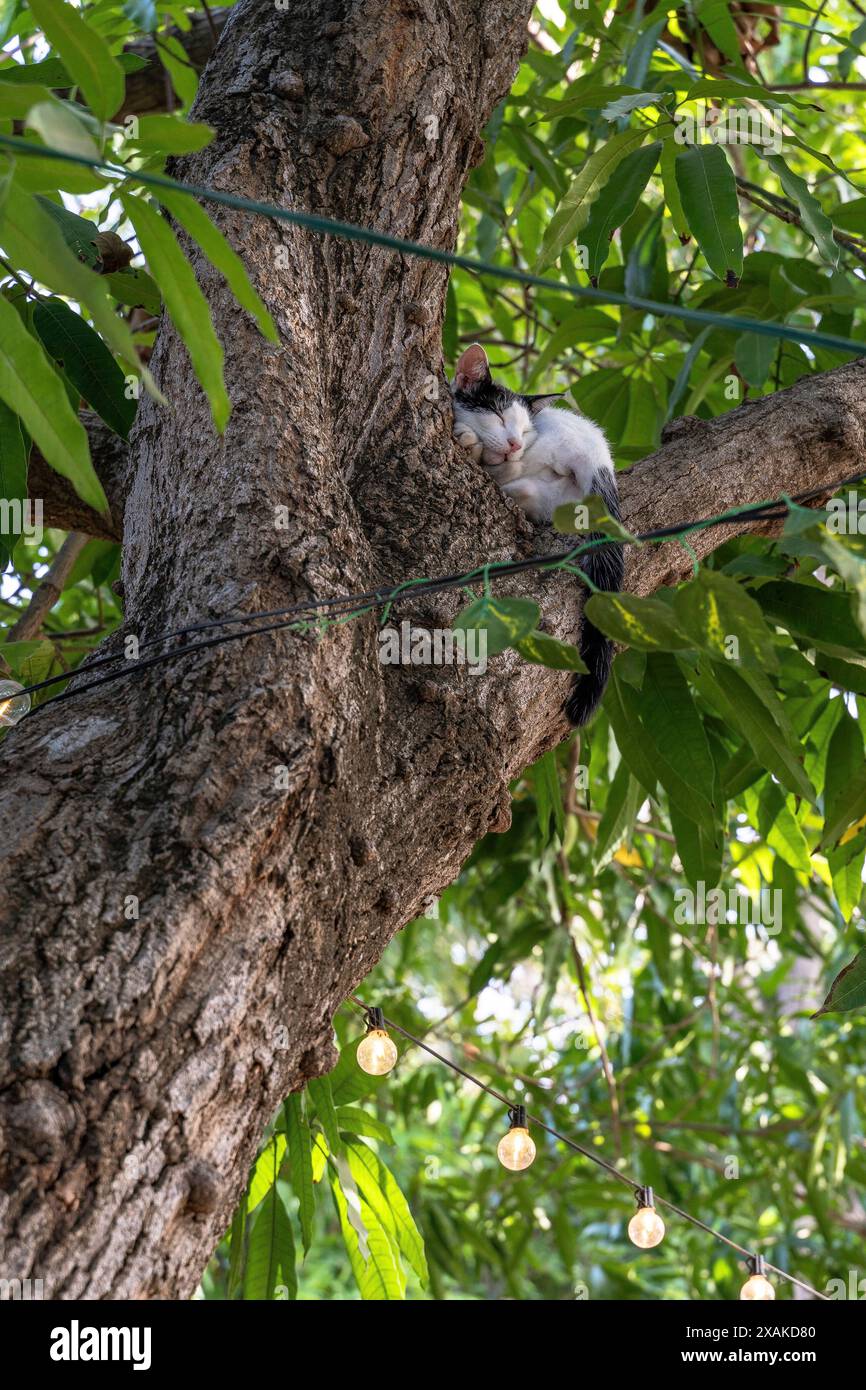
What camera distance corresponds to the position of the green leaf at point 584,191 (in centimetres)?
171

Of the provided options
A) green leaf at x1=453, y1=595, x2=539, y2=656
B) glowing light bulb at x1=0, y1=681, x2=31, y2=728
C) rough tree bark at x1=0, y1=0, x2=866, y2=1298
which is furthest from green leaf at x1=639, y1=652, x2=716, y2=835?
glowing light bulb at x1=0, y1=681, x2=31, y2=728

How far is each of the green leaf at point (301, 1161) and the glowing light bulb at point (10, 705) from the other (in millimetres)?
682

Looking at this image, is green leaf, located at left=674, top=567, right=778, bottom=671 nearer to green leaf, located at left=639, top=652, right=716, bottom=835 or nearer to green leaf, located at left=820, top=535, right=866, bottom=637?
green leaf, located at left=820, top=535, right=866, bottom=637

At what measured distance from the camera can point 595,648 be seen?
1502 mm

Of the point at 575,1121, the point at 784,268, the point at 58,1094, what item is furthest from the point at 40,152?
the point at 575,1121

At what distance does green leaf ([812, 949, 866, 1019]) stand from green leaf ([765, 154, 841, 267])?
3.19 ft

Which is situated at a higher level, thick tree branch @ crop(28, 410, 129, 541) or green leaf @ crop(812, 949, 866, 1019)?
thick tree branch @ crop(28, 410, 129, 541)

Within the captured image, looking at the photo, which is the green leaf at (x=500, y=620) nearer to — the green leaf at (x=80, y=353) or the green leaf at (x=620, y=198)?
the green leaf at (x=80, y=353)

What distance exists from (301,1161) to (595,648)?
83cm

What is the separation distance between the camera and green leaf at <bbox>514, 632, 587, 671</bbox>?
1.04 m

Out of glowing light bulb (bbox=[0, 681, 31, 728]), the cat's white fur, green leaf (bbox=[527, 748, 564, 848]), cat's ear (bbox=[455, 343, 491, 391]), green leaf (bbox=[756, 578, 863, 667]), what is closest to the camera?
glowing light bulb (bbox=[0, 681, 31, 728])

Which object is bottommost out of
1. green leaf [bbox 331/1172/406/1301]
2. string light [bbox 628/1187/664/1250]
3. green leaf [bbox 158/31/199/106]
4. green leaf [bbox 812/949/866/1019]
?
green leaf [bbox 331/1172/406/1301]

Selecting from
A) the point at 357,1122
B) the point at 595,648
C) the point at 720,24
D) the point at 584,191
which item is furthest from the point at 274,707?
the point at 720,24

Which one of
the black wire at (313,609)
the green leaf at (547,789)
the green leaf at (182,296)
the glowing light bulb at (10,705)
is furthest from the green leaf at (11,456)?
the green leaf at (547,789)
